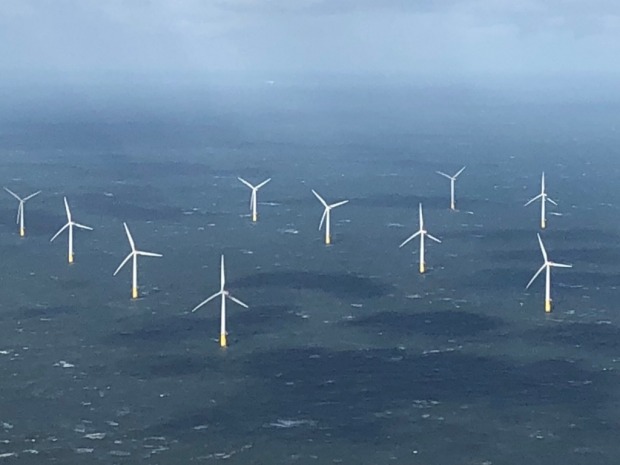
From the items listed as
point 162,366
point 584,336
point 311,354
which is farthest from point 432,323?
point 162,366

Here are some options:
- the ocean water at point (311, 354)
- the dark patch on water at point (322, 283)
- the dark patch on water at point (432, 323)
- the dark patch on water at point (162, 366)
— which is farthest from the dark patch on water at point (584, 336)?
the dark patch on water at point (162, 366)

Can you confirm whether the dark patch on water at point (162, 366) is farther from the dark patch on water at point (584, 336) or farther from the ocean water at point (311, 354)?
the dark patch on water at point (584, 336)

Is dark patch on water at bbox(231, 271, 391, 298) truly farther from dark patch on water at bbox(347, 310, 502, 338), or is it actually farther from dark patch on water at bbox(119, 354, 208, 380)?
dark patch on water at bbox(119, 354, 208, 380)

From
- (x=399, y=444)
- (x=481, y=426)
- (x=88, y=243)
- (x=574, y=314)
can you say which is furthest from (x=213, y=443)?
(x=88, y=243)

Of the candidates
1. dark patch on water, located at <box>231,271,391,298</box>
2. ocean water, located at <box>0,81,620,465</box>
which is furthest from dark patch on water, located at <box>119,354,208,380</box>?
dark patch on water, located at <box>231,271,391,298</box>

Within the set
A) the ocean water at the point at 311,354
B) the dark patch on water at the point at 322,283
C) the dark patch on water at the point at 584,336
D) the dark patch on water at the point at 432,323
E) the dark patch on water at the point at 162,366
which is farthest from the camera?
the dark patch on water at the point at 322,283
